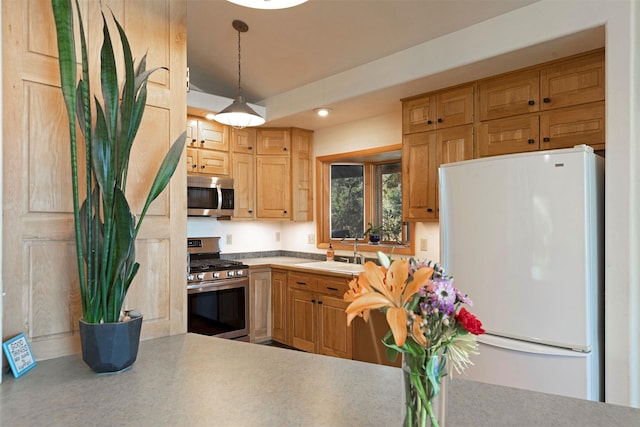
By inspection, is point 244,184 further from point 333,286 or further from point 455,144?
point 455,144

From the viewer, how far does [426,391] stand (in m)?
0.69

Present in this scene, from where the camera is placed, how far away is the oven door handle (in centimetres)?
352

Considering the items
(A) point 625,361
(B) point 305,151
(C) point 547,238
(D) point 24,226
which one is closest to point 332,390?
(D) point 24,226

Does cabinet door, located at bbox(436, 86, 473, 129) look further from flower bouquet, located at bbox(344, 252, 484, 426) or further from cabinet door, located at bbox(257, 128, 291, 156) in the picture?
flower bouquet, located at bbox(344, 252, 484, 426)

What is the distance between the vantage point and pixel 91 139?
1141 mm

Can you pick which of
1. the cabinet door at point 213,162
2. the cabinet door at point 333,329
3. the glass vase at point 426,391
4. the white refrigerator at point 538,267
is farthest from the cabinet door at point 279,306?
the glass vase at point 426,391

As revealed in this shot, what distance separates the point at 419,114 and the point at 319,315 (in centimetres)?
198

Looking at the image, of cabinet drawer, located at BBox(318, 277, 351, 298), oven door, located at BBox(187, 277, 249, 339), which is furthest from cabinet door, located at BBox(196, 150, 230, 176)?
cabinet drawer, located at BBox(318, 277, 351, 298)

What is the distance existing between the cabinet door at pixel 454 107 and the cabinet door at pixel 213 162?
7.35 feet

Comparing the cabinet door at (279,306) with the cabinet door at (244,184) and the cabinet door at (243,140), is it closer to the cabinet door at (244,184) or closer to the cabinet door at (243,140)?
the cabinet door at (244,184)

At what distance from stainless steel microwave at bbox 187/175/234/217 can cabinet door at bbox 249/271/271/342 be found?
75cm

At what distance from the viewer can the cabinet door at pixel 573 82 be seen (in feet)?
7.32

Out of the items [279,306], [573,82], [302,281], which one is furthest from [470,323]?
[279,306]

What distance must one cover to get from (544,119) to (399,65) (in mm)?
1078
